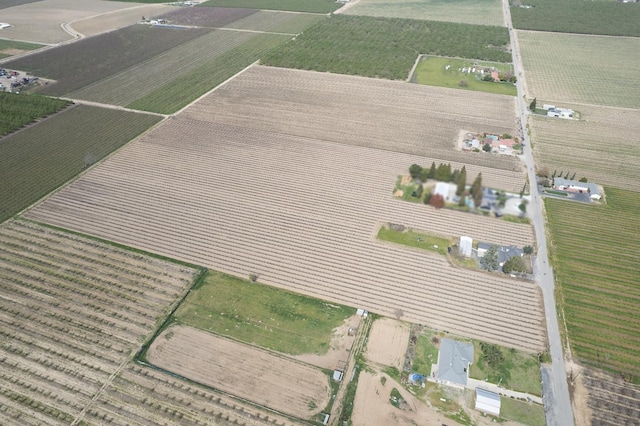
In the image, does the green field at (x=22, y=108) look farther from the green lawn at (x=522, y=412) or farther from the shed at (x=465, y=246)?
the green lawn at (x=522, y=412)

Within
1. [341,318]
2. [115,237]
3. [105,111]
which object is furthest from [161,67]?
[341,318]

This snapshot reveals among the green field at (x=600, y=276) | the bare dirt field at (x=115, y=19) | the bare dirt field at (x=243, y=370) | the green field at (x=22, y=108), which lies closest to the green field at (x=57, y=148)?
the green field at (x=22, y=108)

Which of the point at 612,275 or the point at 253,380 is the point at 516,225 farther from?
the point at 253,380

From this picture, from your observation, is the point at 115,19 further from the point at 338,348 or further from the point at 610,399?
the point at 610,399

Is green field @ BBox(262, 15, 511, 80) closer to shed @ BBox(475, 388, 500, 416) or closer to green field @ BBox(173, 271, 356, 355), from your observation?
green field @ BBox(173, 271, 356, 355)

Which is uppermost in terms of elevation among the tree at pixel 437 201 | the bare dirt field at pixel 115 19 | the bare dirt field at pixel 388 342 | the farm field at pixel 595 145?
the bare dirt field at pixel 115 19
